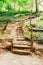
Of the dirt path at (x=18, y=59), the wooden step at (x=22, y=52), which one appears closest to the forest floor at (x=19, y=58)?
the dirt path at (x=18, y=59)

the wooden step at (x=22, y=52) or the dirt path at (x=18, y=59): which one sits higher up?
the wooden step at (x=22, y=52)

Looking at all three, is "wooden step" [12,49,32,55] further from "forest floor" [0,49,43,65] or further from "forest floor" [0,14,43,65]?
"forest floor" [0,49,43,65]

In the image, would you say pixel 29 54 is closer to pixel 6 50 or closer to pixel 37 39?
pixel 6 50

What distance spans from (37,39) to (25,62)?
409 cm

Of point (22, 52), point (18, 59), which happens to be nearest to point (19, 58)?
point (18, 59)

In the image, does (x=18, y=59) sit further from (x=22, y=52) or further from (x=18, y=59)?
(x=22, y=52)

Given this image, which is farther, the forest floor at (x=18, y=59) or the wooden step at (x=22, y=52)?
the wooden step at (x=22, y=52)

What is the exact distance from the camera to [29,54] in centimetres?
1141

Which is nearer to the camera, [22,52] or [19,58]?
[19,58]

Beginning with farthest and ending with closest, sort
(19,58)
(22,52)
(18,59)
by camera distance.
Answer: (22,52)
(19,58)
(18,59)

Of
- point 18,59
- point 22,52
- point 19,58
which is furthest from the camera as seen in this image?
point 22,52

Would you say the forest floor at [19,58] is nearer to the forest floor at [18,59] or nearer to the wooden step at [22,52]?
the forest floor at [18,59]

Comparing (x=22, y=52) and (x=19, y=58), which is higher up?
(x=22, y=52)

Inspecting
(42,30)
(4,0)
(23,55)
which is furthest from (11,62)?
(4,0)
